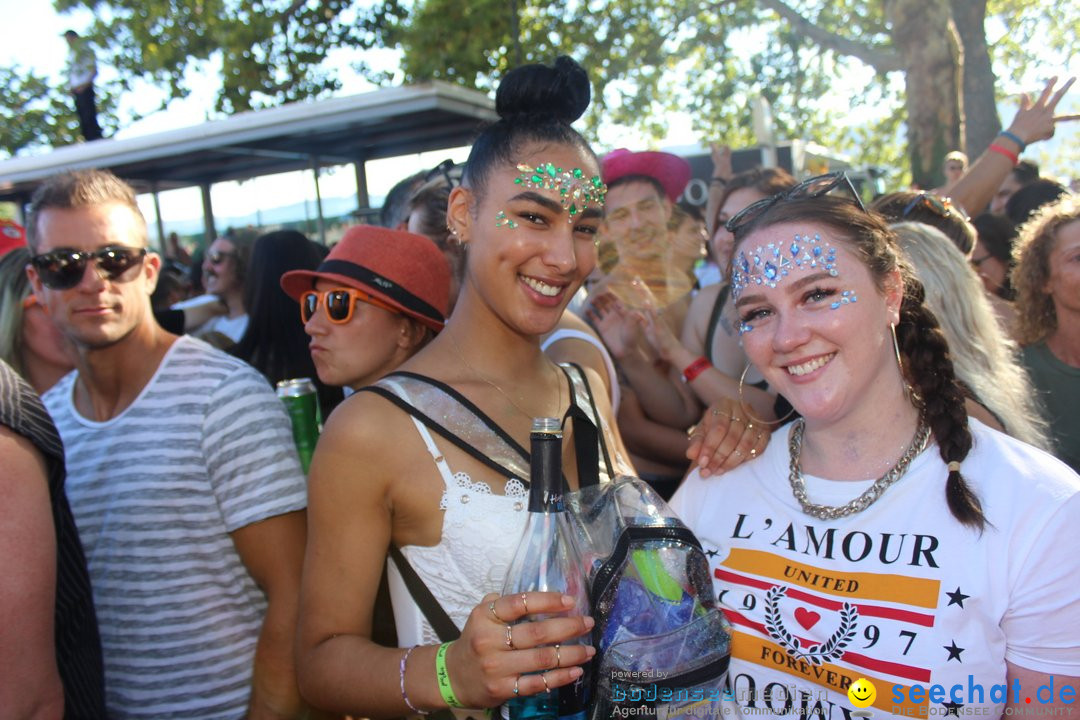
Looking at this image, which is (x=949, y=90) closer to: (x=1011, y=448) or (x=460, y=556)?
(x=1011, y=448)

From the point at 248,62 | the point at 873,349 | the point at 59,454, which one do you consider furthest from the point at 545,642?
the point at 248,62

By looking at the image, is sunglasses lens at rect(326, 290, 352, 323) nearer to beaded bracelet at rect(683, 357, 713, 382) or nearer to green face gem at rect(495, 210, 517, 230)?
green face gem at rect(495, 210, 517, 230)

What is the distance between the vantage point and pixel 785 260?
1738 mm

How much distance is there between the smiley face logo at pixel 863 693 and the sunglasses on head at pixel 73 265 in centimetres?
229

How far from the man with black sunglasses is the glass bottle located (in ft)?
3.26

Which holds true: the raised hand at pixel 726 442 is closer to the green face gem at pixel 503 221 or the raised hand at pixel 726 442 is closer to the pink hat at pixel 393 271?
the green face gem at pixel 503 221

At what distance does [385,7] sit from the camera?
42.4 ft

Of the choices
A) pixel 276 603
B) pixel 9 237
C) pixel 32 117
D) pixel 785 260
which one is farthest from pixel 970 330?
pixel 32 117

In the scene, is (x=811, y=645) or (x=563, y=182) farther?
(x=563, y=182)

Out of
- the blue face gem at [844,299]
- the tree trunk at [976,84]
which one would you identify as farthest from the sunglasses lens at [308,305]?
the tree trunk at [976,84]

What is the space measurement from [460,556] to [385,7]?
1322 cm

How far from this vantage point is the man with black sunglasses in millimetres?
2125

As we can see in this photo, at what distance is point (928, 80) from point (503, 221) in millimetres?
→ 8305

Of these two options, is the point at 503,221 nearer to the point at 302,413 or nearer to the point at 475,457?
the point at 475,457
